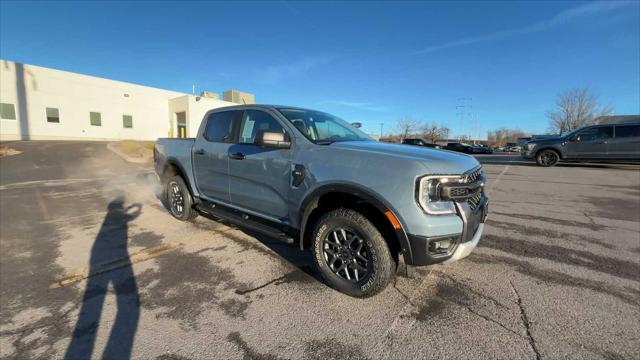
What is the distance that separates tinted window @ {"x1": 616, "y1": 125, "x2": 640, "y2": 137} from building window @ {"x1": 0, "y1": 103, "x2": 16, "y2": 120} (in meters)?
40.3

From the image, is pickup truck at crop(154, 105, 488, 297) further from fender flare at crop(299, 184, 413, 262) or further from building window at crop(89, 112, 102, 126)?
building window at crop(89, 112, 102, 126)

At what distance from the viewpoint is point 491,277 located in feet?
11.0

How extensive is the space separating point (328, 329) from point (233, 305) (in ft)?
3.05

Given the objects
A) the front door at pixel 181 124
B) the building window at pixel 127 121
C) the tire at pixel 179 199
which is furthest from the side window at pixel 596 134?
the building window at pixel 127 121

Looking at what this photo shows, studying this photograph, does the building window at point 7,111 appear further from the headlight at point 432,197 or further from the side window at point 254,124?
the headlight at point 432,197

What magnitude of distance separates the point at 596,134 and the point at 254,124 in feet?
53.3

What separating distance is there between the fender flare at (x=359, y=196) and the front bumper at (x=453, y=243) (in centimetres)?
6

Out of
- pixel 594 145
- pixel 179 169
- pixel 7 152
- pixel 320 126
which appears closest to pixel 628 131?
pixel 594 145

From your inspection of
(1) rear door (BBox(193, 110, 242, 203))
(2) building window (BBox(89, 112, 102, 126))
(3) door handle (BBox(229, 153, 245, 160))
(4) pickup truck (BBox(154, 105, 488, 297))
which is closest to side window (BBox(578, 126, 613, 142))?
(4) pickup truck (BBox(154, 105, 488, 297))

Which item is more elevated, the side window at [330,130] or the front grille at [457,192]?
the side window at [330,130]

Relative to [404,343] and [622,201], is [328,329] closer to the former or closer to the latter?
[404,343]

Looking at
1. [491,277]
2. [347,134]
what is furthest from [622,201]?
[347,134]

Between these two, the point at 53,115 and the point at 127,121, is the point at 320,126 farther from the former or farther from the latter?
the point at 127,121

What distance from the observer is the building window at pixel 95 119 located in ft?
97.8
